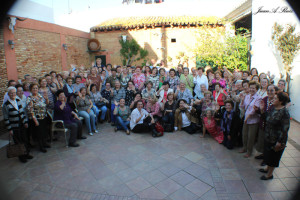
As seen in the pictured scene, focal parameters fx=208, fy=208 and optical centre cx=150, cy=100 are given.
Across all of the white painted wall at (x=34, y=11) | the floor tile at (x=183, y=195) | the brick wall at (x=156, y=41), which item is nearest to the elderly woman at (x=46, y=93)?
the white painted wall at (x=34, y=11)

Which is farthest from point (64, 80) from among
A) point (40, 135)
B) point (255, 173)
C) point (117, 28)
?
point (117, 28)

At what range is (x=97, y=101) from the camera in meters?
7.30

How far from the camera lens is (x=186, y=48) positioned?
49.3 ft

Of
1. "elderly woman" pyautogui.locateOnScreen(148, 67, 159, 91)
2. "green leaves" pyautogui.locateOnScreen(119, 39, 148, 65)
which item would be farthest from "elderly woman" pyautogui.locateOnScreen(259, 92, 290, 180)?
"green leaves" pyautogui.locateOnScreen(119, 39, 148, 65)

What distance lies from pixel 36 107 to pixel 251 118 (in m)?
5.15

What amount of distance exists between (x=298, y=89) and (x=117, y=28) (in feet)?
40.6

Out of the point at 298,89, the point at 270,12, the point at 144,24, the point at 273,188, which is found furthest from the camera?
the point at 144,24

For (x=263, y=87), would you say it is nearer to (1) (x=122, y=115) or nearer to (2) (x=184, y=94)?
(2) (x=184, y=94)

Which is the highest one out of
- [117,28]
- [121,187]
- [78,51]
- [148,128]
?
[117,28]

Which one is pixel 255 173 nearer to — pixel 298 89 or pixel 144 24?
pixel 298 89

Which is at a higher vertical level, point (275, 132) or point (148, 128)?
point (275, 132)

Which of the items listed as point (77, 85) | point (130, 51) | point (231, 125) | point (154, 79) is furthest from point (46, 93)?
point (130, 51)

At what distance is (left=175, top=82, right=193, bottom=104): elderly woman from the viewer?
6945 mm

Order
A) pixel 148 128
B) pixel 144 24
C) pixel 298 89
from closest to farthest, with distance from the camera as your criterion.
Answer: pixel 148 128 < pixel 298 89 < pixel 144 24
